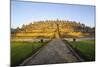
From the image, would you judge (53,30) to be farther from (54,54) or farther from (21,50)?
(21,50)

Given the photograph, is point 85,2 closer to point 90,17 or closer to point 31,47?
point 90,17

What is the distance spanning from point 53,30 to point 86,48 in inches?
23.5

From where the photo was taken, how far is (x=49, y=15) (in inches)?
106

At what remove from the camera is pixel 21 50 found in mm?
2559

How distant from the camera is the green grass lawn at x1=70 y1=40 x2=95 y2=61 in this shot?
284 cm

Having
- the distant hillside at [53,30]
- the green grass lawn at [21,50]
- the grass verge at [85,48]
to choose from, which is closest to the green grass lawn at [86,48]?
the grass verge at [85,48]

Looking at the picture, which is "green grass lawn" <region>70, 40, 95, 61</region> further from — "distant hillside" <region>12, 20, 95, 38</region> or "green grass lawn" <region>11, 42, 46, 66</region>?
"green grass lawn" <region>11, 42, 46, 66</region>

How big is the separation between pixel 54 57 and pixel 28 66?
389 millimetres

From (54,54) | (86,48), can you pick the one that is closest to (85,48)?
(86,48)

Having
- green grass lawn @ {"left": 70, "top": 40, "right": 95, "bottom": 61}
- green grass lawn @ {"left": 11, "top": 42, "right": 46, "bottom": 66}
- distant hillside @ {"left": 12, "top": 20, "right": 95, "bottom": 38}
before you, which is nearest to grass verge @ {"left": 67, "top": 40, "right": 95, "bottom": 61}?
green grass lawn @ {"left": 70, "top": 40, "right": 95, "bottom": 61}

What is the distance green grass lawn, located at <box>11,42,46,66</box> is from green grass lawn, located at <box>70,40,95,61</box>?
0.55 m

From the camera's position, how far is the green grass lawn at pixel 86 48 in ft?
9.32

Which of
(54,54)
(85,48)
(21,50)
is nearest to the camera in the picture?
(21,50)
